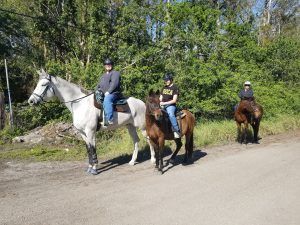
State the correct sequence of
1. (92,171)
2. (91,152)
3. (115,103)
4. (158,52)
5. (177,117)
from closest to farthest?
1. (92,171)
2. (91,152)
3. (177,117)
4. (115,103)
5. (158,52)

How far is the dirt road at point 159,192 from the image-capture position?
571 cm

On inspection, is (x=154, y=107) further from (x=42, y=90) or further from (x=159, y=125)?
(x=42, y=90)

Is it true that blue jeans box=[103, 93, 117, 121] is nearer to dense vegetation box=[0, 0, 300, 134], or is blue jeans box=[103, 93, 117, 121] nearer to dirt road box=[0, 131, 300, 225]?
dirt road box=[0, 131, 300, 225]

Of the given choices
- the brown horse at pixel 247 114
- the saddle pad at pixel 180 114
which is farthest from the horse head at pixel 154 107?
the brown horse at pixel 247 114

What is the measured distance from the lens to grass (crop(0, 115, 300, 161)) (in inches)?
451

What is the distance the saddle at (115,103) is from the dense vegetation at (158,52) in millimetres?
5603

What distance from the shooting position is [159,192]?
23.1ft

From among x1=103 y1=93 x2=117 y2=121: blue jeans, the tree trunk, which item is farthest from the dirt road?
the tree trunk

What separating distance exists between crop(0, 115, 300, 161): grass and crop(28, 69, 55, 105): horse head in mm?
2616

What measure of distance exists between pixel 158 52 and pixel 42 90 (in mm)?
9853

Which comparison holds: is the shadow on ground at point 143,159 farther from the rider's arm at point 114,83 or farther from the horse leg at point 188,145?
the rider's arm at point 114,83

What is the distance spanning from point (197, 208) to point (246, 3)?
101 ft

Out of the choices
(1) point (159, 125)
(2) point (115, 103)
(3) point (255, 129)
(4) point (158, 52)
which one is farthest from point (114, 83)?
(4) point (158, 52)

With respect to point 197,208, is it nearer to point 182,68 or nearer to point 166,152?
point 166,152
